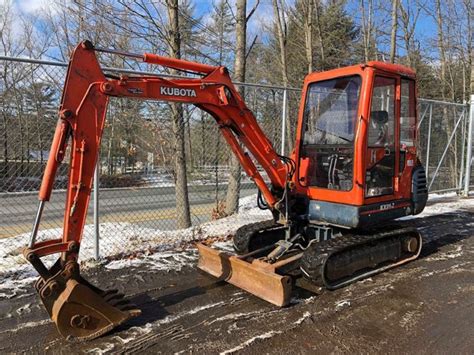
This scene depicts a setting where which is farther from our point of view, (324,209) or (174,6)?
(174,6)

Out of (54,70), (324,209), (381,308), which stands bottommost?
(381,308)

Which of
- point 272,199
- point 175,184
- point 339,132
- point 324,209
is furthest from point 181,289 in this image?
point 175,184

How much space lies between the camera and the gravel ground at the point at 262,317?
3385 mm

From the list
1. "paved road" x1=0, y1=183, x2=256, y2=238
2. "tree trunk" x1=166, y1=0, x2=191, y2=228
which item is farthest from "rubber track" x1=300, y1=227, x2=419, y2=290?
"tree trunk" x1=166, y1=0, x2=191, y2=228

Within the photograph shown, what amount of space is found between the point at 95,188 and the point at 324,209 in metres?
2.84

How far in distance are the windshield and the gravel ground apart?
182 centimetres

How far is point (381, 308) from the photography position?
416 cm

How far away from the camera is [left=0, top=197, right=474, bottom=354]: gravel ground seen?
3385 mm

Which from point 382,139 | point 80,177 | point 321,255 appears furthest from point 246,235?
point 80,177

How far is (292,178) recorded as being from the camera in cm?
525

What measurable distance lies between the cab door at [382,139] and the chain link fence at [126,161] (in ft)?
7.07

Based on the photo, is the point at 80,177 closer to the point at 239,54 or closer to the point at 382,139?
the point at 382,139

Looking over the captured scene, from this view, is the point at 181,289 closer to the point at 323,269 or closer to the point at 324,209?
the point at 323,269

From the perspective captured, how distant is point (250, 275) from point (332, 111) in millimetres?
2305
